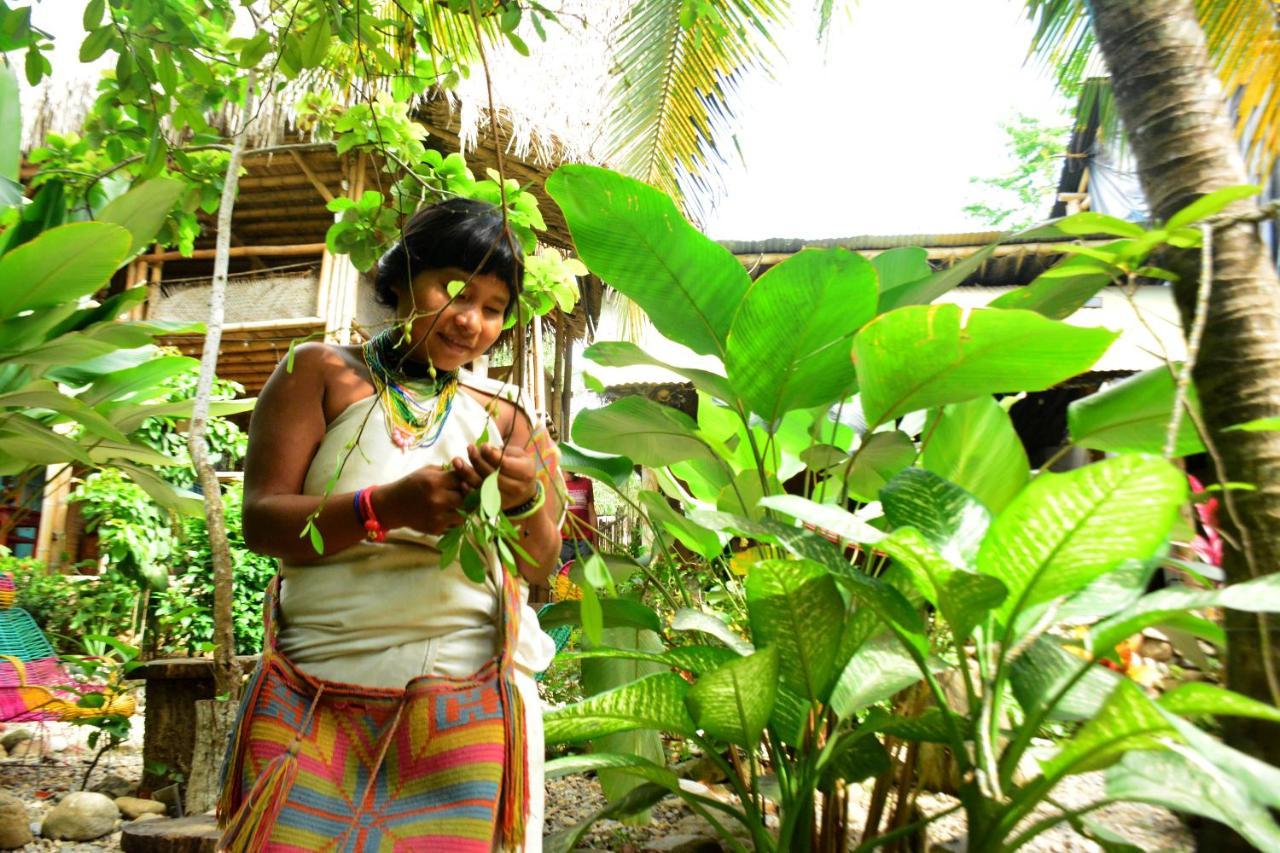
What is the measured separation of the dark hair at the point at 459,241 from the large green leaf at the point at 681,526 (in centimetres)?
64

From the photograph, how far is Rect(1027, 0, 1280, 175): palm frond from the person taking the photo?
2.48 metres

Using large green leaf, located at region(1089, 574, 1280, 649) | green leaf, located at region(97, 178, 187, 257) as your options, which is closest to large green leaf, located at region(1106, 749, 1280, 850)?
large green leaf, located at region(1089, 574, 1280, 649)

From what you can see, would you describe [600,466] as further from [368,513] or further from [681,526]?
[368,513]

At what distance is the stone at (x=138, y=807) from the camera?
2488 millimetres

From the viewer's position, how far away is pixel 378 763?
3.39 feet

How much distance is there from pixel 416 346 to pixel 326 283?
708 cm

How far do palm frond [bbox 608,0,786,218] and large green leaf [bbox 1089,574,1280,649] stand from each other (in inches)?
148

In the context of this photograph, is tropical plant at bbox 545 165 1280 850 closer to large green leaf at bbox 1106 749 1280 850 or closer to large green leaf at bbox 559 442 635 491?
large green leaf at bbox 1106 749 1280 850

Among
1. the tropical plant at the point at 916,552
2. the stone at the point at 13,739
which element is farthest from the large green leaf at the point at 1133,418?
the stone at the point at 13,739

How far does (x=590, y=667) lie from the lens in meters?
1.89

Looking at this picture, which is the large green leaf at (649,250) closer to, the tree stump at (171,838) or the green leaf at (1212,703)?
the green leaf at (1212,703)

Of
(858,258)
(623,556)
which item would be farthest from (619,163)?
(858,258)

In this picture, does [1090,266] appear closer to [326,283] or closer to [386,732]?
[386,732]

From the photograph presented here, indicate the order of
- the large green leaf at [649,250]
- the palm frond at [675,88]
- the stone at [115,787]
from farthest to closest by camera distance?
1. the palm frond at [675,88]
2. the stone at [115,787]
3. the large green leaf at [649,250]
